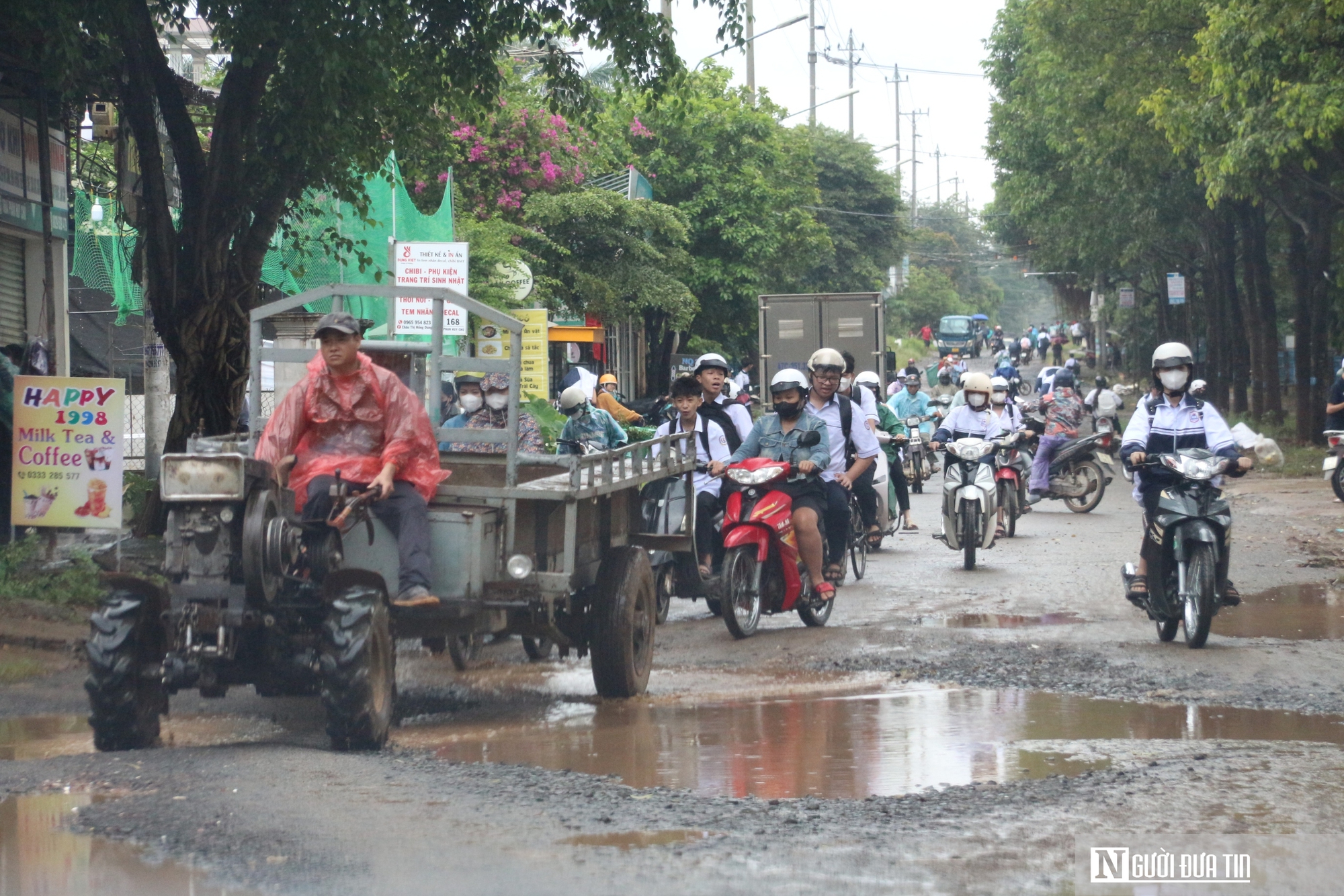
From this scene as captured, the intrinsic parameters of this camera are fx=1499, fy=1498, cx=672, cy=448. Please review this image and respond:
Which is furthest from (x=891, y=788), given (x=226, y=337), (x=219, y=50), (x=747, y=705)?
(x=219, y=50)

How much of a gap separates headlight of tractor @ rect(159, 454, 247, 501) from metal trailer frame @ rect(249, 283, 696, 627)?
110 centimetres

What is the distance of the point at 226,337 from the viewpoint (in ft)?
40.2

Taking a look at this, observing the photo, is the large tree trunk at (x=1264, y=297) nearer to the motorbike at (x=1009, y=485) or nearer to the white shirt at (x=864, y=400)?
the motorbike at (x=1009, y=485)

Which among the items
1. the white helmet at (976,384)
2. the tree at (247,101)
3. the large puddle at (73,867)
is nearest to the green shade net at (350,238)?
the tree at (247,101)

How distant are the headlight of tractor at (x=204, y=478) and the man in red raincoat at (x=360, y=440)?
1.75 ft

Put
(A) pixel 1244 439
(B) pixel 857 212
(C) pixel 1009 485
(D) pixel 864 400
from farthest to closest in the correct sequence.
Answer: (B) pixel 857 212
(C) pixel 1009 485
(D) pixel 864 400
(A) pixel 1244 439

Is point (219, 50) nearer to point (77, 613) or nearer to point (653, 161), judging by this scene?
point (77, 613)

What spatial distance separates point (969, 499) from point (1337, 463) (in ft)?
24.2

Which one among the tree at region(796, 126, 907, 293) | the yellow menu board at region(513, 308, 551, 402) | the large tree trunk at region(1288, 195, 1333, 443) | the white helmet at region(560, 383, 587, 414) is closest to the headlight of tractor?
the white helmet at region(560, 383, 587, 414)

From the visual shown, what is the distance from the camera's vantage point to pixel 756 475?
31.6 feet

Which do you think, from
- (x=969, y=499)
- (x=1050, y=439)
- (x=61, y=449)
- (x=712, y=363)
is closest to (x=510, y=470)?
(x=712, y=363)

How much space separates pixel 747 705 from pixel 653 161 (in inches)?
1355

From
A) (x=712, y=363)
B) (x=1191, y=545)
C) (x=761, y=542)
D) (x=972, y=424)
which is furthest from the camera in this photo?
(x=972, y=424)

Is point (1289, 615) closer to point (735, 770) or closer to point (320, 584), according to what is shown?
point (735, 770)
